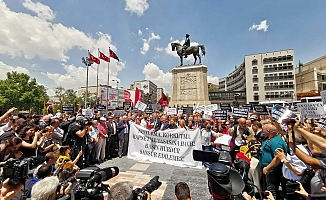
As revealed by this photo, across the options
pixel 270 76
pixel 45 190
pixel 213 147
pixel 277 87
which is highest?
pixel 270 76

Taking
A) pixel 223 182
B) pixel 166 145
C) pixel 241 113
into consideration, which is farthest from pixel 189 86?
pixel 223 182

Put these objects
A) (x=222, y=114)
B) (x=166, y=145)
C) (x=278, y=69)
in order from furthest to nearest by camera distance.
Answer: (x=278, y=69), (x=222, y=114), (x=166, y=145)

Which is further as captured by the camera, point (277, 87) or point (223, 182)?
point (277, 87)

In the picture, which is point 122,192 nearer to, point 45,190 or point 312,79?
point 45,190

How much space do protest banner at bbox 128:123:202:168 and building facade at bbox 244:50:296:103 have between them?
47147 mm

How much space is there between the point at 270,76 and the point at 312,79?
8.63 m

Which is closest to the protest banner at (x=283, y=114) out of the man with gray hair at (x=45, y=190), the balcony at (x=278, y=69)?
the man with gray hair at (x=45, y=190)

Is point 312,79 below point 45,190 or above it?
above

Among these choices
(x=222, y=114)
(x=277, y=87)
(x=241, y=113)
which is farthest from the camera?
(x=277, y=87)

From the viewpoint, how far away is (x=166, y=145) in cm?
604

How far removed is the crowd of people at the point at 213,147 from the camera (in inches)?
88.2

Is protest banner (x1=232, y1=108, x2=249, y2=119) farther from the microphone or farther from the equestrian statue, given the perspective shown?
the equestrian statue

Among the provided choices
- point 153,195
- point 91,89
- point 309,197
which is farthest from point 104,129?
point 91,89

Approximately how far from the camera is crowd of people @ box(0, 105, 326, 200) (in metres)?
2.24
